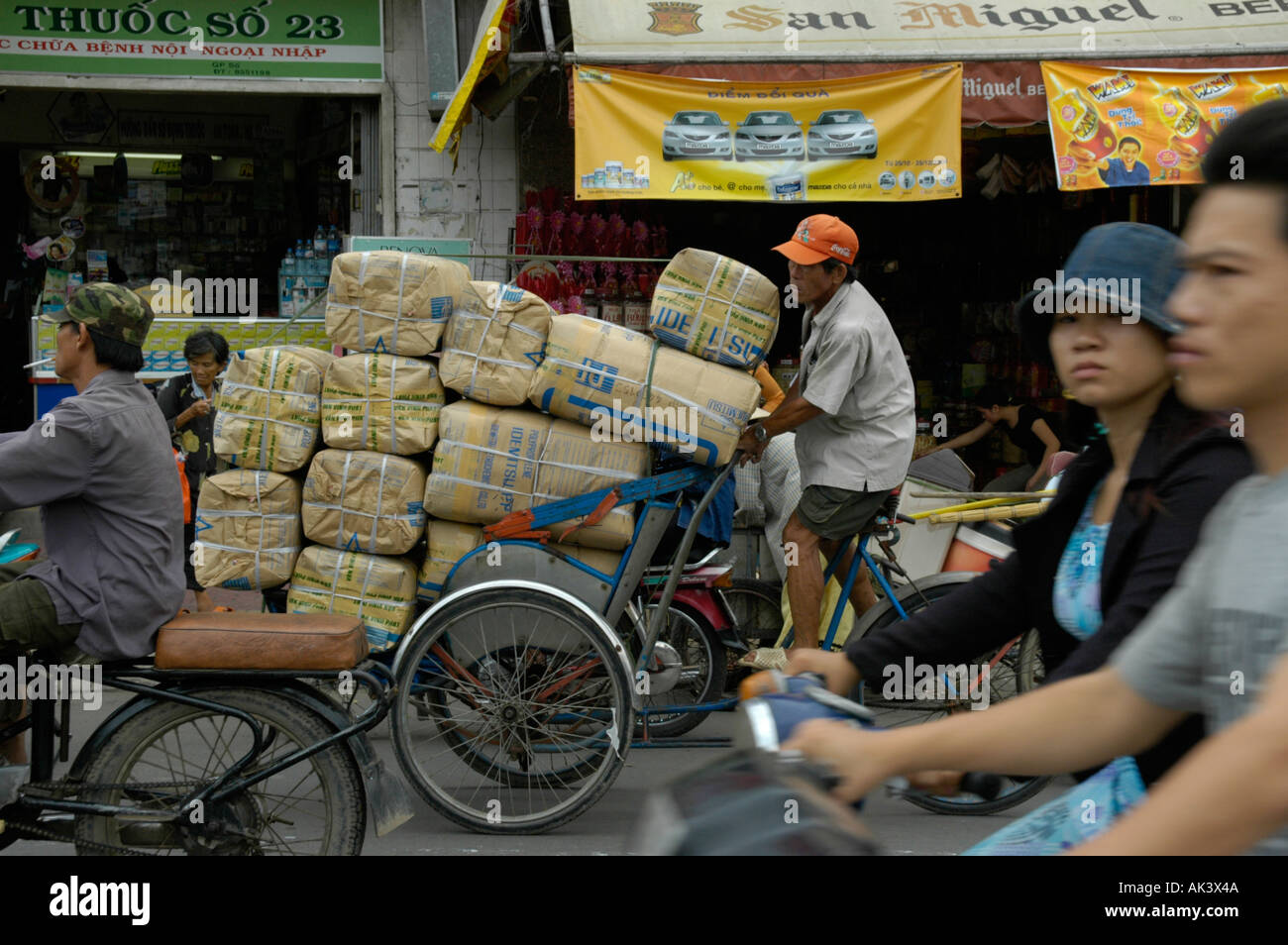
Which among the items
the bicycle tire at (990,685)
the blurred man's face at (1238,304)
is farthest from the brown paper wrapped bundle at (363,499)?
the blurred man's face at (1238,304)

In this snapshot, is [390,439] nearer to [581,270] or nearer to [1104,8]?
[581,270]

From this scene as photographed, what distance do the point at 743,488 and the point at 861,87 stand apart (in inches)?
104

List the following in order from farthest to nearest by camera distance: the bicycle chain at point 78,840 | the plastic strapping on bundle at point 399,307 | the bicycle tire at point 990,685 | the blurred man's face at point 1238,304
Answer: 1. the bicycle tire at point 990,685
2. the plastic strapping on bundle at point 399,307
3. the bicycle chain at point 78,840
4. the blurred man's face at point 1238,304

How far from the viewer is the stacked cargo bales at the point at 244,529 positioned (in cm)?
488

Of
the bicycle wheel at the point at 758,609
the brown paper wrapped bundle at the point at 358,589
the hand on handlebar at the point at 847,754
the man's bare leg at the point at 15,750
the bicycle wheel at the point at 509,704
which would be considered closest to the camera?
the hand on handlebar at the point at 847,754

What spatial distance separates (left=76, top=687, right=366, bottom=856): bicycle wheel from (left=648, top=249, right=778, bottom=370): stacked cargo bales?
1.99 metres

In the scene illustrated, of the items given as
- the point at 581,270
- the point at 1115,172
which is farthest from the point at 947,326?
the point at 581,270

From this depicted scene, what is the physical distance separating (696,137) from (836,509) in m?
3.18

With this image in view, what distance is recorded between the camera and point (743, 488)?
22.6ft

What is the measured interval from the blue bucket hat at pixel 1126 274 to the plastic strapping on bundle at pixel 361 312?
316cm

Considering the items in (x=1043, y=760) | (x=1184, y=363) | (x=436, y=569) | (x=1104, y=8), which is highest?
(x=1104, y=8)

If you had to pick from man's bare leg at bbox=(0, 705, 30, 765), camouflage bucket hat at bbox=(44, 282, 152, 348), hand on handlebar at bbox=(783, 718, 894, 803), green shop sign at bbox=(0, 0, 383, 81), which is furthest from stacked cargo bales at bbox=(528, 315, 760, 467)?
green shop sign at bbox=(0, 0, 383, 81)

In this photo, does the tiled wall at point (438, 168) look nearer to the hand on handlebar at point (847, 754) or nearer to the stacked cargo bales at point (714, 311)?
the stacked cargo bales at point (714, 311)

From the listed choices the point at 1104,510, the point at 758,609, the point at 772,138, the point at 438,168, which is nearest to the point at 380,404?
the point at 758,609
